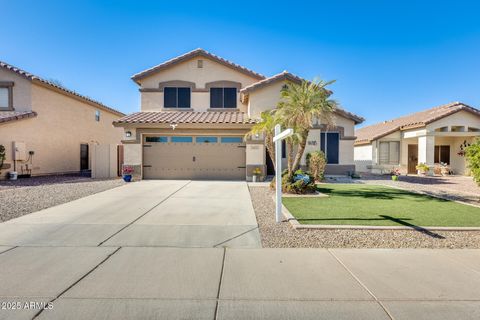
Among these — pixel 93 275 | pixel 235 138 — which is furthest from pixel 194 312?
pixel 235 138

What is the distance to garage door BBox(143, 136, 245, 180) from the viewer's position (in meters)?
15.6

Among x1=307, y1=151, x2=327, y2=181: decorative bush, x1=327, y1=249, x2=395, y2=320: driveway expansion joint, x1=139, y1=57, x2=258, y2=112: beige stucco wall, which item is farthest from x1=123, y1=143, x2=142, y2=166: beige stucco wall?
x1=327, y1=249, x2=395, y2=320: driveway expansion joint

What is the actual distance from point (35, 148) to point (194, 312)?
1949 centimetres

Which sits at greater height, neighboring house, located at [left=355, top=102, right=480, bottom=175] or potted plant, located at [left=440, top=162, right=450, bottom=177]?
neighboring house, located at [left=355, top=102, right=480, bottom=175]

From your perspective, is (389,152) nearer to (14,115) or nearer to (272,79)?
(272,79)

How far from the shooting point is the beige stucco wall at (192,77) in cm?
1862

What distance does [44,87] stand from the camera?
58.7ft

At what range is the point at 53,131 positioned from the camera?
60.2ft

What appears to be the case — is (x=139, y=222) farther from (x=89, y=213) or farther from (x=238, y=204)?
(x=238, y=204)

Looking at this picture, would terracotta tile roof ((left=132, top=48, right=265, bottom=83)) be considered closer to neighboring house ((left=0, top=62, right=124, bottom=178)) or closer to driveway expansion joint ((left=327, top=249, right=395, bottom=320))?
neighboring house ((left=0, top=62, right=124, bottom=178))

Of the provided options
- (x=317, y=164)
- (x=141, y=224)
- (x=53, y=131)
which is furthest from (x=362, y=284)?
(x=53, y=131)

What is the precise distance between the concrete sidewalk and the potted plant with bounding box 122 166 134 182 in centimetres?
1024

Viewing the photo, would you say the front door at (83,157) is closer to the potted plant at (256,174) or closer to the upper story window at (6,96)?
the upper story window at (6,96)

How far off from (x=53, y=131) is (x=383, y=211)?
21.5 m
